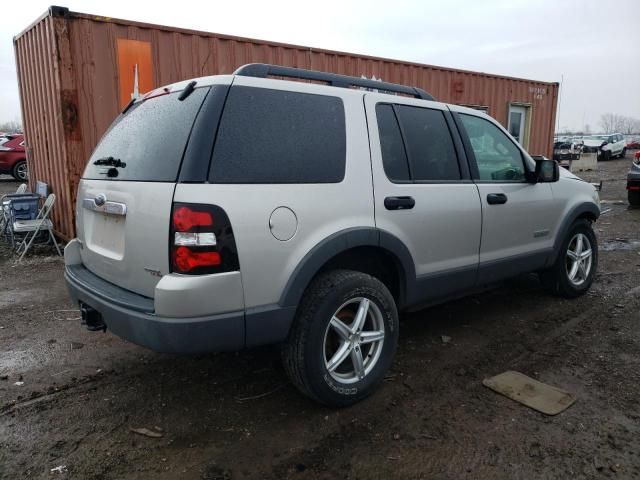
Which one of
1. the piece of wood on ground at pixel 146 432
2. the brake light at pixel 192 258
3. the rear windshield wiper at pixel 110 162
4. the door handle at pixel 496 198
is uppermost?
the rear windshield wiper at pixel 110 162

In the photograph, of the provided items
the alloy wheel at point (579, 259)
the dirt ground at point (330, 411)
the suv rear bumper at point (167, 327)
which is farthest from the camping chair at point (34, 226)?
the alloy wheel at point (579, 259)

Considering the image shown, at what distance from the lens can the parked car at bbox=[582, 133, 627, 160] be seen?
1188 inches

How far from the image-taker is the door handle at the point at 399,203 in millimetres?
2976

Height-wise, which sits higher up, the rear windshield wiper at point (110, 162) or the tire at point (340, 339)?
the rear windshield wiper at point (110, 162)

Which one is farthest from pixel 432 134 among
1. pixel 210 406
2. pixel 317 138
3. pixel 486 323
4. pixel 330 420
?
pixel 210 406

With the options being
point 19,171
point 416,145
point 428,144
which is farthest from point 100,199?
point 19,171

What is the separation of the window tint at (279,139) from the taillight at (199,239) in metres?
0.18

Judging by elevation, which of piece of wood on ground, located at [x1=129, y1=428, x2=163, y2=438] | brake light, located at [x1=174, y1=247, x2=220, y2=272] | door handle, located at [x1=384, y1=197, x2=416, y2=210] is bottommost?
piece of wood on ground, located at [x1=129, y1=428, x2=163, y2=438]

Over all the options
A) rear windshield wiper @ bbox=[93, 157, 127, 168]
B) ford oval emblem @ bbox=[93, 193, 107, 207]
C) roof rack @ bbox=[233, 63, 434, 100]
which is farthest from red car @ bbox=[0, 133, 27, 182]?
roof rack @ bbox=[233, 63, 434, 100]

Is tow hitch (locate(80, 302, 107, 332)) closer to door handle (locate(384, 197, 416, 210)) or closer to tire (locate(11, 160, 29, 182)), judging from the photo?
door handle (locate(384, 197, 416, 210))

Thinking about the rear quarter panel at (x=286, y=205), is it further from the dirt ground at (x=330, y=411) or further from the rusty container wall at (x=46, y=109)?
the rusty container wall at (x=46, y=109)

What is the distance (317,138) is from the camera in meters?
2.75

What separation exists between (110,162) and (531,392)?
288 cm

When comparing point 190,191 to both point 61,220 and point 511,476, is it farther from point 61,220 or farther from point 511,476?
point 61,220
